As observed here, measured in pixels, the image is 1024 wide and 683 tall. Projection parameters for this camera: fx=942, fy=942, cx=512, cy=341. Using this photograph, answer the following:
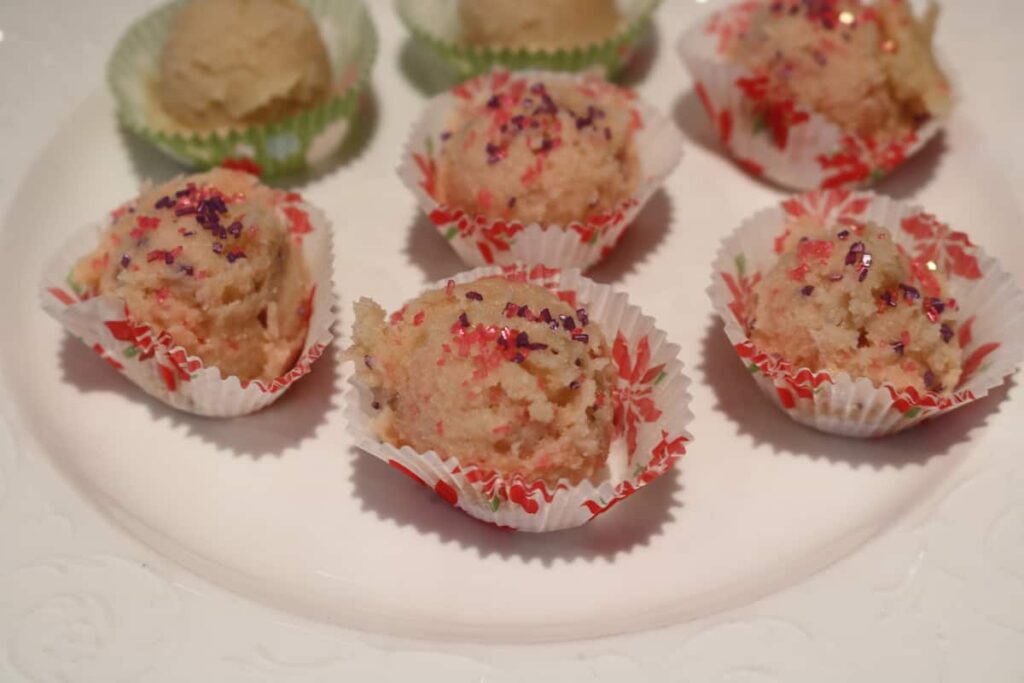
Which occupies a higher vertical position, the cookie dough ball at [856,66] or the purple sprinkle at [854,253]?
the cookie dough ball at [856,66]

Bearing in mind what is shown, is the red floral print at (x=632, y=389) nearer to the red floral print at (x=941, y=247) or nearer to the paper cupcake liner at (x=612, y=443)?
the paper cupcake liner at (x=612, y=443)

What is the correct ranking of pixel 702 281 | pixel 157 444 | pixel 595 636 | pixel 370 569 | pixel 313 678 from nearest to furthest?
1. pixel 313 678
2. pixel 595 636
3. pixel 370 569
4. pixel 157 444
5. pixel 702 281

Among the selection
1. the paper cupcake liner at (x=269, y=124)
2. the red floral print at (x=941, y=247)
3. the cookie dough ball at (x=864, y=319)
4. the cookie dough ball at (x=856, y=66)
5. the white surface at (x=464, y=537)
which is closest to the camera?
the white surface at (x=464, y=537)

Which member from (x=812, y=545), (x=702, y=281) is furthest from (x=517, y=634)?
(x=702, y=281)

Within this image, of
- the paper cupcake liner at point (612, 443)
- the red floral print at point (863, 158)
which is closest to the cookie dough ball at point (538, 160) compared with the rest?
the paper cupcake liner at point (612, 443)

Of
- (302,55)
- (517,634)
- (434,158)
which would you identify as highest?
(302,55)

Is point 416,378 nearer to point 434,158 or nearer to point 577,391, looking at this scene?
point 577,391

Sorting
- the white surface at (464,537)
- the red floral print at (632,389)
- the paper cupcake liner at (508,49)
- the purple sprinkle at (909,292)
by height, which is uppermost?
the paper cupcake liner at (508,49)
